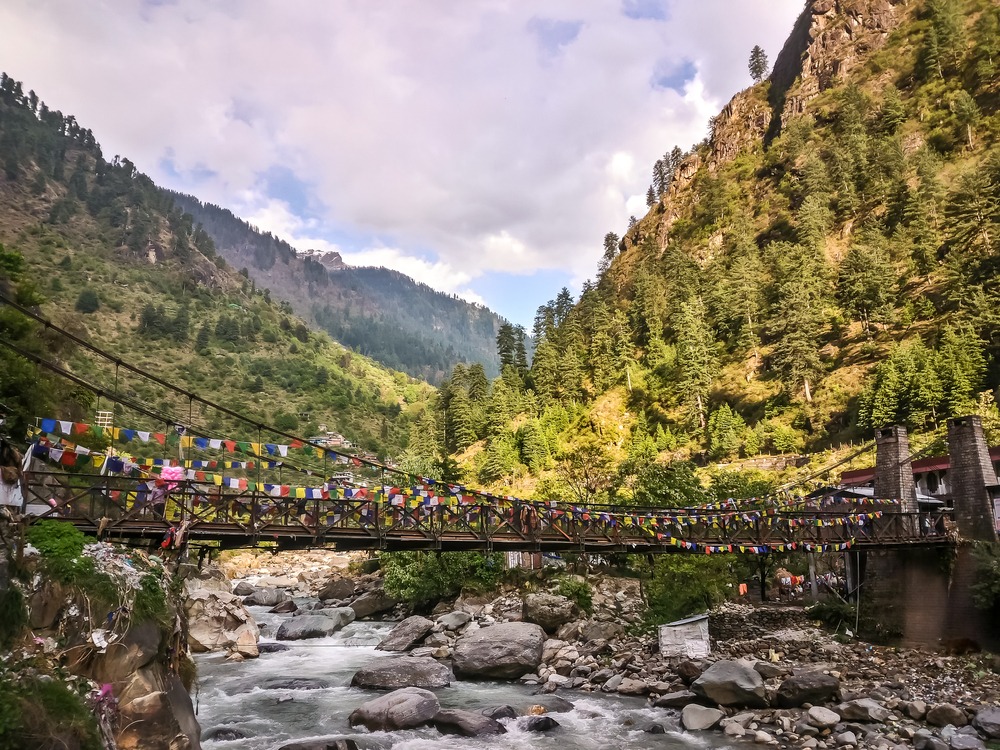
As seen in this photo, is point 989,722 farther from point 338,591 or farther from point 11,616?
point 338,591

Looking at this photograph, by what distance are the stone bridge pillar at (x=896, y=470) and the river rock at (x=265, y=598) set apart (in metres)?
32.6

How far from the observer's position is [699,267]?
262ft

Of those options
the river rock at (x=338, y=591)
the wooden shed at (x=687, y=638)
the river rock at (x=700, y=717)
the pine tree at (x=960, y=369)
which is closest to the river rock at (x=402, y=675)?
the wooden shed at (x=687, y=638)

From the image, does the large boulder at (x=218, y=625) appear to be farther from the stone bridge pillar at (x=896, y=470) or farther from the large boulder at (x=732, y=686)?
the stone bridge pillar at (x=896, y=470)

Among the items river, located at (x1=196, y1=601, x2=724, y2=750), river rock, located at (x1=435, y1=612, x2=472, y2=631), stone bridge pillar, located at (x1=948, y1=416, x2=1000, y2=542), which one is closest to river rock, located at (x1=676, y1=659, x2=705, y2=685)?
river, located at (x1=196, y1=601, x2=724, y2=750)

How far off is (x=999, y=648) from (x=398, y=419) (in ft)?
358

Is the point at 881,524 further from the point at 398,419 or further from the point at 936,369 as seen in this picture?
the point at 398,419

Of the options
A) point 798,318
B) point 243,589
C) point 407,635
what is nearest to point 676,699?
point 407,635

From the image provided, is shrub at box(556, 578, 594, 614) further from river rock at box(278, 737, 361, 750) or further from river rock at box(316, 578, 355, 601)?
river rock at box(316, 578, 355, 601)

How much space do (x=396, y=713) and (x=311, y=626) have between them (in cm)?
1485

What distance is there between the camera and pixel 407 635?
26.5 metres

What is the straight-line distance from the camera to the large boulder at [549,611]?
83.1 ft

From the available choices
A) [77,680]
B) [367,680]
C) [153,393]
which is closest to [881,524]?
[367,680]

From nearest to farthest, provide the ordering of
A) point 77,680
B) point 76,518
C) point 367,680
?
point 77,680 < point 76,518 < point 367,680
